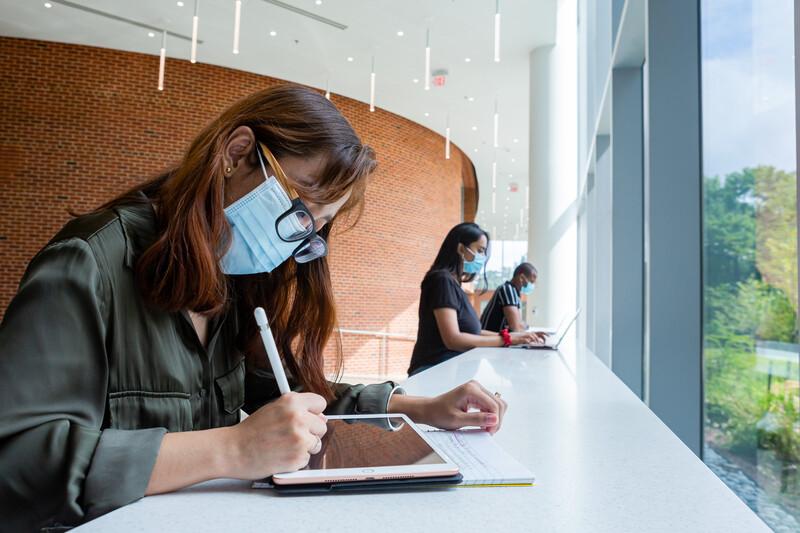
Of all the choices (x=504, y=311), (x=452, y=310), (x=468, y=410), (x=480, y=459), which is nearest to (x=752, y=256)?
(x=468, y=410)

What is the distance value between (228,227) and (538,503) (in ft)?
2.39

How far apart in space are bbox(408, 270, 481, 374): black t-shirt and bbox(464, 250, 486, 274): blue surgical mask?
19 cm

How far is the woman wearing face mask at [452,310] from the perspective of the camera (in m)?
3.32

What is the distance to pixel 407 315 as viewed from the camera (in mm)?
12219

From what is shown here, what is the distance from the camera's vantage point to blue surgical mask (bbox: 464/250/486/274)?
366 cm

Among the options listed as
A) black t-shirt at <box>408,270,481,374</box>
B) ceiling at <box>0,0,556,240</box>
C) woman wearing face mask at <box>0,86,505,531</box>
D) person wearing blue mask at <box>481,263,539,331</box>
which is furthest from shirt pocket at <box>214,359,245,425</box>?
ceiling at <box>0,0,556,240</box>

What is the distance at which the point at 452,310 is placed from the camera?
335 cm

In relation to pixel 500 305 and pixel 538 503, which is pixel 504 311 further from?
pixel 538 503

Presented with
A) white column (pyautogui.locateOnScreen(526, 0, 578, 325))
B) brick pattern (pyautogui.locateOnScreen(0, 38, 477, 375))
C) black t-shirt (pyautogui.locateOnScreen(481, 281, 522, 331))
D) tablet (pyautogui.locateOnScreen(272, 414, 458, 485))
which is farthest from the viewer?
brick pattern (pyautogui.locateOnScreen(0, 38, 477, 375))

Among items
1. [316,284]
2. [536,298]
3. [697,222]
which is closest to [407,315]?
[536,298]

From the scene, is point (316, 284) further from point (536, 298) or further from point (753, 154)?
point (536, 298)

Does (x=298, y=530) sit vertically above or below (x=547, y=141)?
below

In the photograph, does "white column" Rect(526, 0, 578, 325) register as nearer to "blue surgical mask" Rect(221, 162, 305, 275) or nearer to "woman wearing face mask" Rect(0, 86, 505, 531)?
"woman wearing face mask" Rect(0, 86, 505, 531)

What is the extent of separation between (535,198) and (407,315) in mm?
4973
